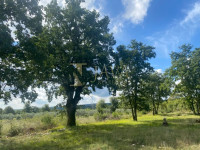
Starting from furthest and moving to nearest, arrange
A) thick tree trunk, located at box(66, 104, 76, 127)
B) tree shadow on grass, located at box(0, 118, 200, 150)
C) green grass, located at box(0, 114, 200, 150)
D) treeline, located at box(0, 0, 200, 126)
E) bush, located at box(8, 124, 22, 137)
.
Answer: thick tree trunk, located at box(66, 104, 76, 127) → bush, located at box(8, 124, 22, 137) → treeline, located at box(0, 0, 200, 126) → tree shadow on grass, located at box(0, 118, 200, 150) → green grass, located at box(0, 114, 200, 150)

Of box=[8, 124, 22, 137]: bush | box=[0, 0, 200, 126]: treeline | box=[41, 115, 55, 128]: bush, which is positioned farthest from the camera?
box=[41, 115, 55, 128]: bush

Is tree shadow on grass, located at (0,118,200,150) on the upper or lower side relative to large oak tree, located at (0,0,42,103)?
lower

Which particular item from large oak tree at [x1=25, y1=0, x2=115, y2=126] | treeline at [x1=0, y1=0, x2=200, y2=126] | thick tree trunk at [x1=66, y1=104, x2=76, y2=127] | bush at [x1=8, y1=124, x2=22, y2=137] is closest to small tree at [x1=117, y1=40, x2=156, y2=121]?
treeline at [x1=0, y1=0, x2=200, y2=126]

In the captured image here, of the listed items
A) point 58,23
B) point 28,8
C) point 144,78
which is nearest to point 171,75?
point 144,78

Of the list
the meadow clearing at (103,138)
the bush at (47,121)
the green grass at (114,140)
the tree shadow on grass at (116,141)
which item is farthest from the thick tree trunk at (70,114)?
the tree shadow on grass at (116,141)

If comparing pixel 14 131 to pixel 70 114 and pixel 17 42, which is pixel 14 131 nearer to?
pixel 70 114

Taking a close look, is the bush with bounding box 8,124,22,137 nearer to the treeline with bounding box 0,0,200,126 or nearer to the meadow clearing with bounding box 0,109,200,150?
the meadow clearing with bounding box 0,109,200,150

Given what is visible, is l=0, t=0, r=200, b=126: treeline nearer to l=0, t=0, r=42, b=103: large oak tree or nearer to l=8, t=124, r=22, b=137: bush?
l=0, t=0, r=42, b=103: large oak tree

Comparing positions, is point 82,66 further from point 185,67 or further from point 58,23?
point 185,67

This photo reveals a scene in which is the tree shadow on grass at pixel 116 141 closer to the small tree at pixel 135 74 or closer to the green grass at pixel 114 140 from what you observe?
the green grass at pixel 114 140

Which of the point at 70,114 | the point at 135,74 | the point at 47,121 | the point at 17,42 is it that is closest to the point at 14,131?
the point at 47,121

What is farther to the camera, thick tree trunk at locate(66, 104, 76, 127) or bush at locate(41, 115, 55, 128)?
bush at locate(41, 115, 55, 128)

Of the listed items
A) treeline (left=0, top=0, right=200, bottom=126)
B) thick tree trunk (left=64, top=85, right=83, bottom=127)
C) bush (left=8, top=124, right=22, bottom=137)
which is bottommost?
bush (left=8, top=124, right=22, bottom=137)

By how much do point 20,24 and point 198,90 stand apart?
30.8m
